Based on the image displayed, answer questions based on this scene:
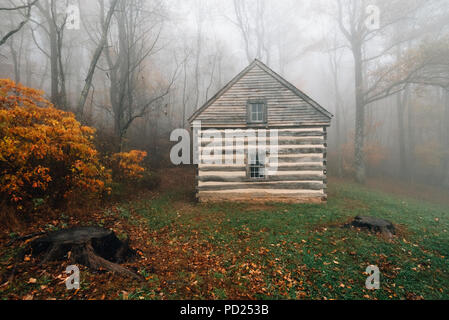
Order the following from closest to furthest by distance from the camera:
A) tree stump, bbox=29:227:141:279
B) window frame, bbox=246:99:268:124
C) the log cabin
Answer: tree stump, bbox=29:227:141:279 < the log cabin < window frame, bbox=246:99:268:124

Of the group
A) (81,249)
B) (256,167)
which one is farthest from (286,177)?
(81,249)

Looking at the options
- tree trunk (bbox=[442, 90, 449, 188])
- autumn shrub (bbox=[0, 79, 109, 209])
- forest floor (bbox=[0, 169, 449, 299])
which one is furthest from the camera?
tree trunk (bbox=[442, 90, 449, 188])

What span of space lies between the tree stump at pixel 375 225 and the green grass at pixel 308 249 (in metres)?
0.33

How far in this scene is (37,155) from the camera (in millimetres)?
5355

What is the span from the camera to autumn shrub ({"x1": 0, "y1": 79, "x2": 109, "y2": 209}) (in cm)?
505

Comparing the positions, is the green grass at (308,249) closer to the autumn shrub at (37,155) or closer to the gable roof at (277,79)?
the autumn shrub at (37,155)

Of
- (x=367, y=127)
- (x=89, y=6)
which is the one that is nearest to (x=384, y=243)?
(x=367, y=127)

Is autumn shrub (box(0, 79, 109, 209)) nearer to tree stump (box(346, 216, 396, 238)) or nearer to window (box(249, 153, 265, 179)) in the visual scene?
window (box(249, 153, 265, 179))

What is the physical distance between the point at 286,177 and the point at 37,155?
9.37 meters

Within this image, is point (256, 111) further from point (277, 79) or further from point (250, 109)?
point (277, 79)

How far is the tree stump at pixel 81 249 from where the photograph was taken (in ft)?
13.4

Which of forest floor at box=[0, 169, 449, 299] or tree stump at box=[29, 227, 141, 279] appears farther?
tree stump at box=[29, 227, 141, 279]

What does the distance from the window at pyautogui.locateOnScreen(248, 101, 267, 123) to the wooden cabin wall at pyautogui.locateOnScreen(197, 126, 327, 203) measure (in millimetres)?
1010

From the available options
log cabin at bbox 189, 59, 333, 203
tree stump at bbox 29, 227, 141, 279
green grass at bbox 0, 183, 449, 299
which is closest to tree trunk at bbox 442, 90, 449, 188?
green grass at bbox 0, 183, 449, 299
